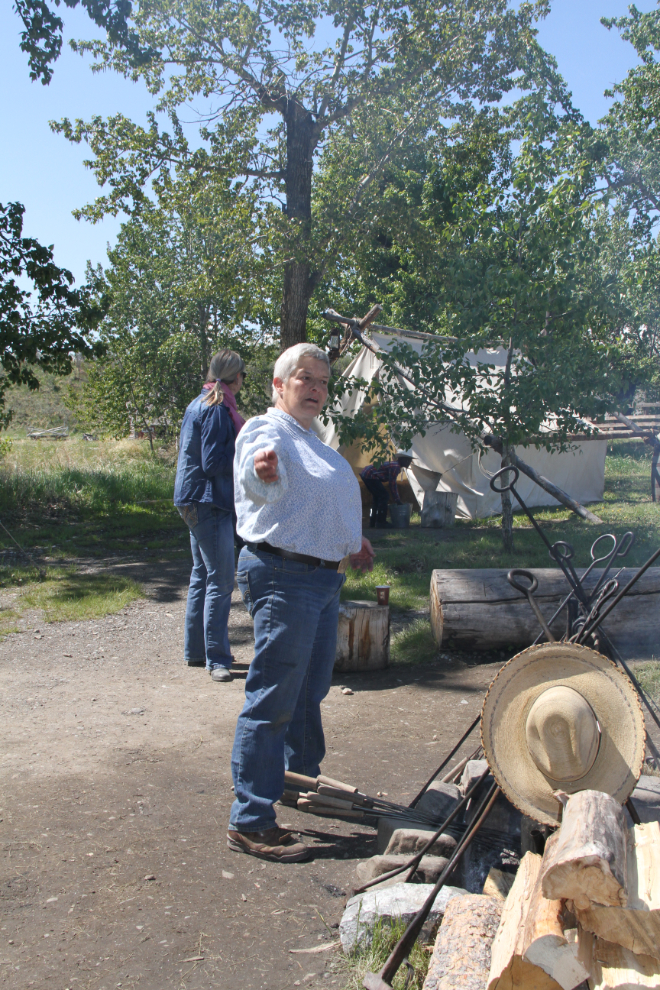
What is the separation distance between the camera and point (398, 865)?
8.60 ft

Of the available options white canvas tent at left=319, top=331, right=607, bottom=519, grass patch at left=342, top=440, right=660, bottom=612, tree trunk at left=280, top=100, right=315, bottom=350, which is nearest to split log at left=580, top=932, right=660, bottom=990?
grass patch at left=342, top=440, right=660, bottom=612

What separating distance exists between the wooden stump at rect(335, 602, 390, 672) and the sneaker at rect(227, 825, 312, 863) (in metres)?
2.41

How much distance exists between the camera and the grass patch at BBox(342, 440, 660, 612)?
763 centimetres

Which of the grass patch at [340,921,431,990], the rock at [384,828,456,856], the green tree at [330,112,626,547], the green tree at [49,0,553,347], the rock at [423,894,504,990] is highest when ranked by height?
the green tree at [49,0,553,347]

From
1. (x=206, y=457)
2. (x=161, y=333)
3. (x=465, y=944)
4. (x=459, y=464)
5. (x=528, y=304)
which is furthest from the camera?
(x=161, y=333)

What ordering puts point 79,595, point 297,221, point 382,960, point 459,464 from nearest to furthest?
point 382,960 < point 79,595 < point 297,221 < point 459,464

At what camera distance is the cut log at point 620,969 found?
169cm

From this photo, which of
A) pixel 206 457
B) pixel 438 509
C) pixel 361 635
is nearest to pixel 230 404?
pixel 206 457

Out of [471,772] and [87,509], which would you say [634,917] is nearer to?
[471,772]

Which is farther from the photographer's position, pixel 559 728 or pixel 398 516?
pixel 398 516

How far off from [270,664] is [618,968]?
4.80 ft

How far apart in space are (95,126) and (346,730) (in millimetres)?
11532

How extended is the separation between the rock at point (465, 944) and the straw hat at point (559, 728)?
295 millimetres

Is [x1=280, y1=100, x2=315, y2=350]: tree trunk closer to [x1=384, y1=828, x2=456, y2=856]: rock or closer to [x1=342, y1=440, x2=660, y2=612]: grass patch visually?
[x1=342, y1=440, x2=660, y2=612]: grass patch
